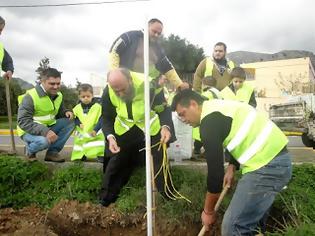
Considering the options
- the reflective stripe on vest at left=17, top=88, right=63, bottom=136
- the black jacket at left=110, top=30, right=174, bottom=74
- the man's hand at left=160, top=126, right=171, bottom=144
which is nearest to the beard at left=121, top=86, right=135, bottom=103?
the man's hand at left=160, top=126, right=171, bottom=144

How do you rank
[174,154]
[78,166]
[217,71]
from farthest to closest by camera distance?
[217,71]
[174,154]
[78,166]

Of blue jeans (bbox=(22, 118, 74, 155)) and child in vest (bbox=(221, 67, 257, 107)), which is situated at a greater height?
child in vest (bbox=(221, 67, 257, 107))

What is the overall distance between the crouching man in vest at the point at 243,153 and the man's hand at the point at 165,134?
1290 millimetres

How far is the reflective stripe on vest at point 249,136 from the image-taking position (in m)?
3.64

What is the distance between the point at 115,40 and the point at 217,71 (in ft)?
6.98

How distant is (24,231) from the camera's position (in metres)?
4.60

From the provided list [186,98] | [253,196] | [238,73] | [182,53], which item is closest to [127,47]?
[238,73]

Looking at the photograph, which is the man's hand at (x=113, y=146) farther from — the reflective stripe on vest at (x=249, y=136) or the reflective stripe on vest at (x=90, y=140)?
the reflective stripe on vest at (x=249, y=136)

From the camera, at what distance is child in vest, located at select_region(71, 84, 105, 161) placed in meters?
6.57

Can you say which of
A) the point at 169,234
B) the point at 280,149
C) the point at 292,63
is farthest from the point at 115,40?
the point at 292,63

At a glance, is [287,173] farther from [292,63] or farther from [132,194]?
[292,63]

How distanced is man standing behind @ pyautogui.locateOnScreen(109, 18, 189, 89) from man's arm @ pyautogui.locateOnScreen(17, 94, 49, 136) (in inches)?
54.9

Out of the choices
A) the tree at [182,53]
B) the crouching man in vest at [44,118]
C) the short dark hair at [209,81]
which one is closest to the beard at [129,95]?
the crouching man in vest at [44,118]

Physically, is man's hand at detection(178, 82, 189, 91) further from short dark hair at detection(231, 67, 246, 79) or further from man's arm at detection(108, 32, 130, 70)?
short dark hair at detection(231, 67, 246, 79)
